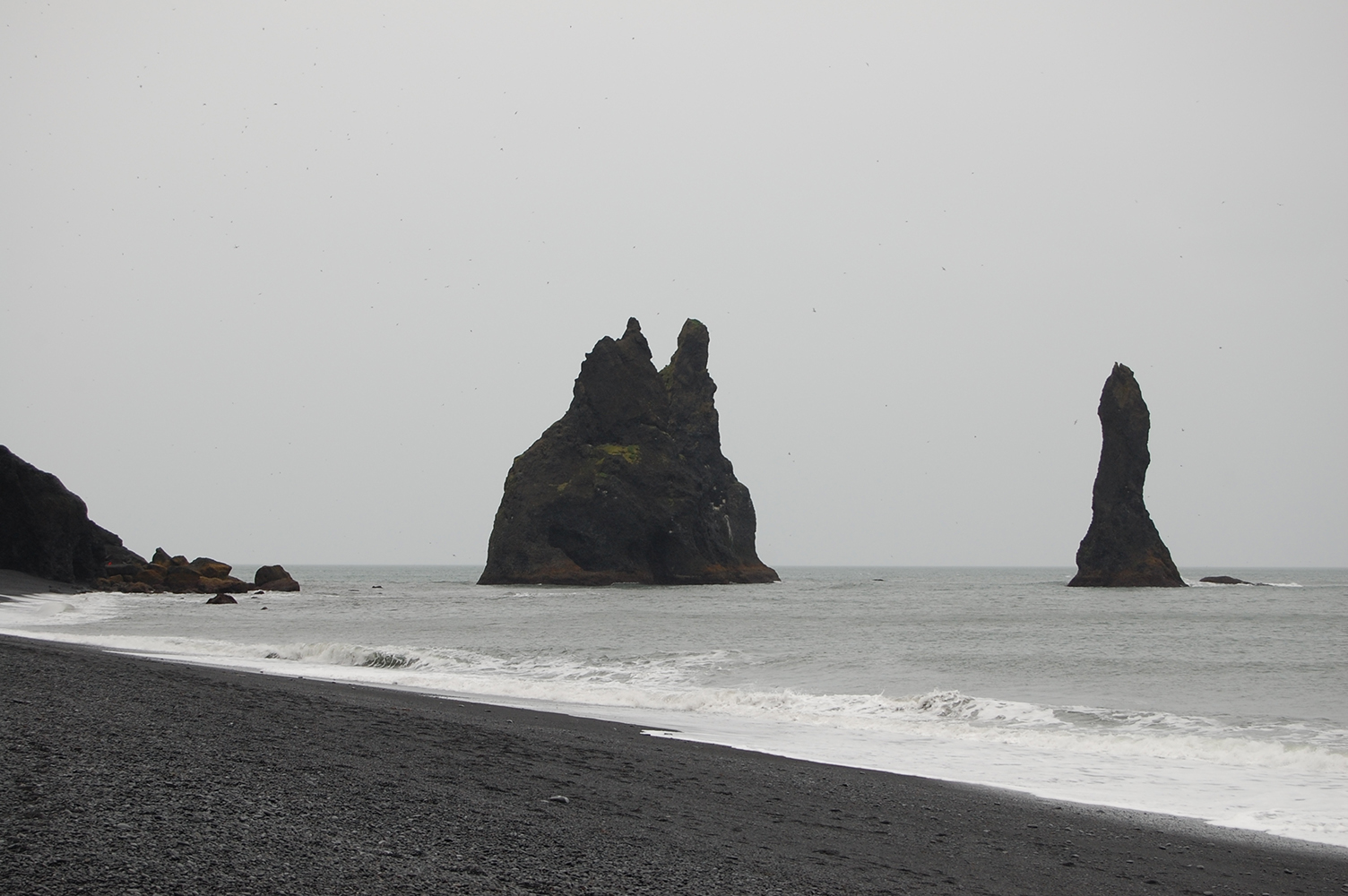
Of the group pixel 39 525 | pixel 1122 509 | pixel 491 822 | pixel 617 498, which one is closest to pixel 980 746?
pixel 491 822

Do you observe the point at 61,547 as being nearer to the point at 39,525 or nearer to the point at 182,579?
the point at 39,525

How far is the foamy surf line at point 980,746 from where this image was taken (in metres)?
9.13

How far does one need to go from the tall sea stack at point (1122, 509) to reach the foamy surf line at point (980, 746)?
241ft

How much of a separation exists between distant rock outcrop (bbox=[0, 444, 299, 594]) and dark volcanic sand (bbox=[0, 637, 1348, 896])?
53160mm

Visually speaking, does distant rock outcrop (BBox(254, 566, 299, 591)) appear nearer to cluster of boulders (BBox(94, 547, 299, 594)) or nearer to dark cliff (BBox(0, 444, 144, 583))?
cluster of boulders (BBox(94, 547, 299, 594))

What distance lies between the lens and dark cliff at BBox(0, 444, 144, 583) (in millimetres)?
54594

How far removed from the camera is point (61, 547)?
56594 mm

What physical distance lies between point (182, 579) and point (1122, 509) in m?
72.8

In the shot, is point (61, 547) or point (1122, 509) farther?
point (1122, 509)

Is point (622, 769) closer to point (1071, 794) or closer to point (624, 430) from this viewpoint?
point (1071, 794)

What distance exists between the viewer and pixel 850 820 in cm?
745

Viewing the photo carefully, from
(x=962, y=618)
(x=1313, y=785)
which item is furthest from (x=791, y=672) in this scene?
(x=962, y=618)

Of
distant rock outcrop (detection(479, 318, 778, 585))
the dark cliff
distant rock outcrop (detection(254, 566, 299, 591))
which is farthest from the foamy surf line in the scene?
distant rock outcrop (detection(479, 318, 778, 585))

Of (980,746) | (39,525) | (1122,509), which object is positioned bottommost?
(980,746)
